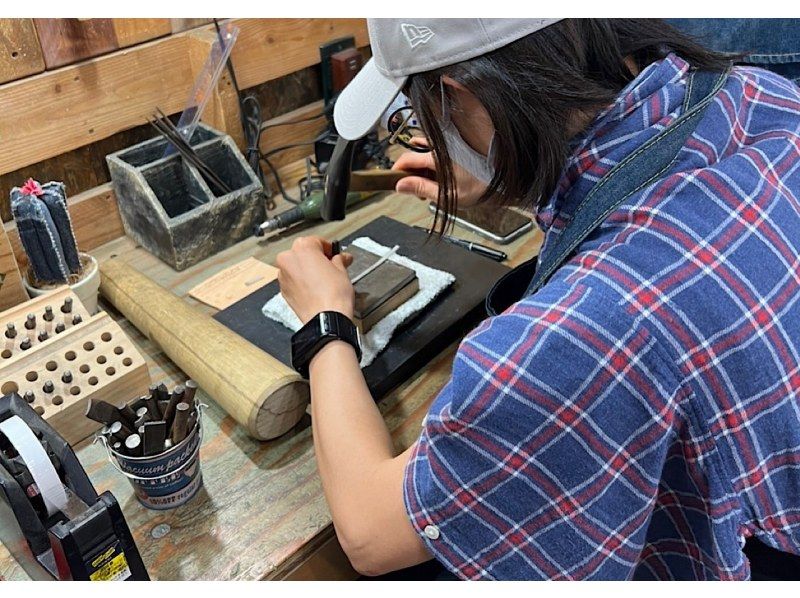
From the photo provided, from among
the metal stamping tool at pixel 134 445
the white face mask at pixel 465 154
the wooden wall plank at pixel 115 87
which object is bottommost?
the metal stamping tool at pixel 134 445

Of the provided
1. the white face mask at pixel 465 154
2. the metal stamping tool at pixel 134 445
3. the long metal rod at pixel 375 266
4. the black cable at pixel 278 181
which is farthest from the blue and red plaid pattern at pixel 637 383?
the black cable at pixel 278 181

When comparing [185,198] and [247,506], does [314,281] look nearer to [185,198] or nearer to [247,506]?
[247,506]

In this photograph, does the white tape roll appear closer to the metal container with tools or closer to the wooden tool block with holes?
the wooden tool block with holes

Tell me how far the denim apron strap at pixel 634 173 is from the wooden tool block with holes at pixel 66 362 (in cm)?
63

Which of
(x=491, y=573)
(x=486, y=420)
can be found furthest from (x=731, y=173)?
(x=491, y=573)

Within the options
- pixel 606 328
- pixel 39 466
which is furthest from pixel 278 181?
pixel 606 328

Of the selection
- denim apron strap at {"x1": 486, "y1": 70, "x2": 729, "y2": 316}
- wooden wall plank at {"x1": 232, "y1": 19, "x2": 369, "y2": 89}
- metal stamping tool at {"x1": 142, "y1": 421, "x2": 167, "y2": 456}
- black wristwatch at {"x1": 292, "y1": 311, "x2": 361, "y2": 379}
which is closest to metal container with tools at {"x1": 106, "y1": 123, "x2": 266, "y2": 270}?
wooden wall plank at {"x1": 232, "y1": 19, "x2": 369, "y2": 89}

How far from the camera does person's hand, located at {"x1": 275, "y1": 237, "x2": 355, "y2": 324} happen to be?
1.08 m

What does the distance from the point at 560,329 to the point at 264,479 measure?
1.71ft

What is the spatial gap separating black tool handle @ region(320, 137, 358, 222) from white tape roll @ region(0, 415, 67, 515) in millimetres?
685

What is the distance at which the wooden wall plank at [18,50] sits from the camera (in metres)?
1.23

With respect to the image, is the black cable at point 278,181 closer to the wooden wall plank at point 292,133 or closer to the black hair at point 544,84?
the wooden wall plank at point 292,133

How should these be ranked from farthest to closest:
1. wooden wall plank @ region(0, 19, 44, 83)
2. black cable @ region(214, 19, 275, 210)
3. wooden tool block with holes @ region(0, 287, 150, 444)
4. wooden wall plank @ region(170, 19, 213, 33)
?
black cable @ region(214, 19, 275, 210) → wooden wall plank @ region(170, 19, 213, 33) → wooden wall plank @ region(0, 19, 44, 83) → wooden tool block with holes @ region(0, 287, 150, 444)
